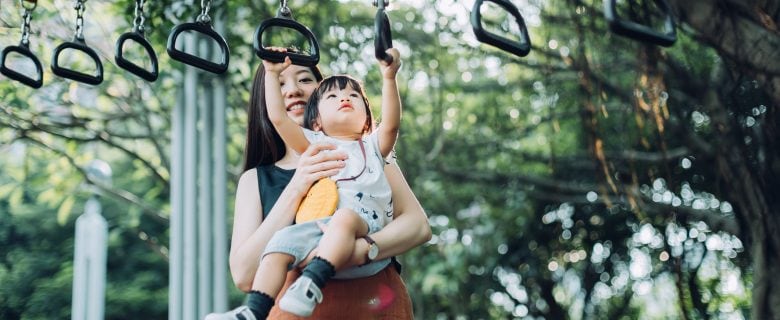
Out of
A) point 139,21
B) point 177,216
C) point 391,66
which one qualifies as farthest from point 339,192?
point 177,216

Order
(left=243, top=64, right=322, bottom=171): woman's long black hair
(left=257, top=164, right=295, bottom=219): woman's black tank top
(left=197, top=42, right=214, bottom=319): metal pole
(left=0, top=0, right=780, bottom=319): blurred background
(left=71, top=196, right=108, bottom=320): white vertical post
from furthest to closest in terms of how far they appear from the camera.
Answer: (left=71, top=196, right=108, bottom=320): white vertical post
(left=197, top=42, right=214, bottom=319): metal pole
(left=0, top=0, right=780, bottom=319): blurred background
(left=243, top=64, right=322, bottom=171): woman's long black hair
(left=257, top=164, right=295, bottom=219): woman's black tank top

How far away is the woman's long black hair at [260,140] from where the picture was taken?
2.13m

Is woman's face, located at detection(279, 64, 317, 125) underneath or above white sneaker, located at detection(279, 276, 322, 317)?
above

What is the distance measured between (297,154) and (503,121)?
4.56m

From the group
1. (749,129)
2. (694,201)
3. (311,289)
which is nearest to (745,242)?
(749,129)

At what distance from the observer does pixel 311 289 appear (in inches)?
66.8

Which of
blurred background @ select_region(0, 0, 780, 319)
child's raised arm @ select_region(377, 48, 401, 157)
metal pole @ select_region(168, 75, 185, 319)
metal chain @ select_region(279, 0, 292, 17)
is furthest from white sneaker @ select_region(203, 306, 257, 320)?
metal pole @ select_region(168, 75, 185, 319)

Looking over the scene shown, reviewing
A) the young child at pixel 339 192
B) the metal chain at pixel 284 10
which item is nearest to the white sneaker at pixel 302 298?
the young child at pixel 339 192

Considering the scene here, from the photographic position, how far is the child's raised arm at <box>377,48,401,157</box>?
1.91 metres

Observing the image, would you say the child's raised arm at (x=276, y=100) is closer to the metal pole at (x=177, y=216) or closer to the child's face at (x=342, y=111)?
the child's face at (x=342, y=111)

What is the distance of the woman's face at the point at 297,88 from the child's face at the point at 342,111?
0.12m

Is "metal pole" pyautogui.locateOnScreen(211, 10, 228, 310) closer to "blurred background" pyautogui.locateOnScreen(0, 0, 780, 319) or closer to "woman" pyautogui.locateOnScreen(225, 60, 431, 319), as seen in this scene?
"blurred background" pyautogui.locateOnScreen(0, 0, 780, 319)

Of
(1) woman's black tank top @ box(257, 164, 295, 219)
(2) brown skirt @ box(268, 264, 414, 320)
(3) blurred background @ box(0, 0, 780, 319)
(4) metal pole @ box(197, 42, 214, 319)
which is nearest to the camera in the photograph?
(2) brown skirt @ box(268, 264, 414, 320)

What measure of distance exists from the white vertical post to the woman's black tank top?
3.04 metres
